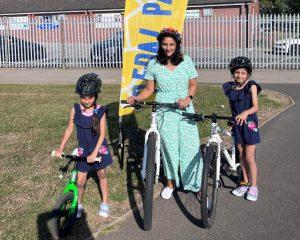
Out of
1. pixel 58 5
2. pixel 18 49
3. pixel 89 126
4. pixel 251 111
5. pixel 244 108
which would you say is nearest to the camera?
pixel 89 126

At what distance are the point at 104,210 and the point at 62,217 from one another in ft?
1.87

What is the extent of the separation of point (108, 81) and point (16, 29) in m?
9.64

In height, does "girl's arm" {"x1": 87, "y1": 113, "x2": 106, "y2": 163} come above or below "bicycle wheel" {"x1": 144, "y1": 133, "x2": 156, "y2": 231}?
above

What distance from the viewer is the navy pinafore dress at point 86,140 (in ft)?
15.5

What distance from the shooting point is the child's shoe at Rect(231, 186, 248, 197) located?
221 inches

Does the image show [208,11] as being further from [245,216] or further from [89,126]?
[89,126]

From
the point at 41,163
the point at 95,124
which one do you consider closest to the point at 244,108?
the point at 95,124

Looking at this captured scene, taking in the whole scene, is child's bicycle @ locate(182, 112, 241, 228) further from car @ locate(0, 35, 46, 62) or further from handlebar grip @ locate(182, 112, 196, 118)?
car @ locate(0, 35, 46, 62)

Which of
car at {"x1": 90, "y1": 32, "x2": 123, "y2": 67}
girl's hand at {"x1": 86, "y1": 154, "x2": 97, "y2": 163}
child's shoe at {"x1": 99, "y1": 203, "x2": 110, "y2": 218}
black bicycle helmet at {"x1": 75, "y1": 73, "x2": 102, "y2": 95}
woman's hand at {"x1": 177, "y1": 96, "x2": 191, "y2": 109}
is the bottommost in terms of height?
child's shoe at {"x1": 99, "y1": 203, "x2": 110, "y2": 218}

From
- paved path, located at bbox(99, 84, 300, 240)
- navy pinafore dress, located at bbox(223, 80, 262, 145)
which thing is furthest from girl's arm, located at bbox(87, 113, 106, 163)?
navy pinafore dress, located at bbox(223, 80, 262, 145)

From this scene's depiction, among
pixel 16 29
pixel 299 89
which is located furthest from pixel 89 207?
pixel 16 29

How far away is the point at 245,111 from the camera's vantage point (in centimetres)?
505

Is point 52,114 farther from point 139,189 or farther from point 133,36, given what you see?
point 139,189

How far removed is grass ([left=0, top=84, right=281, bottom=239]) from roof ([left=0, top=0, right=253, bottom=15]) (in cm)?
2653
